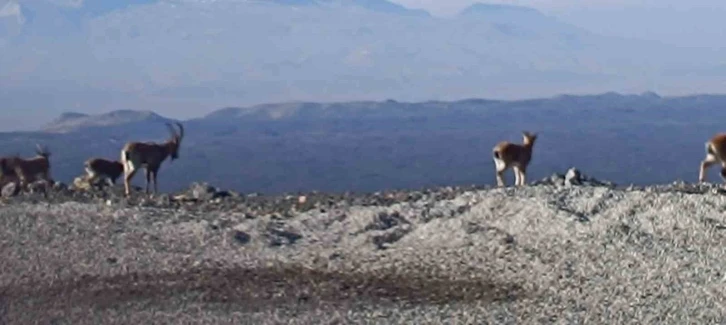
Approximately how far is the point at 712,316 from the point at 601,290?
158 cm

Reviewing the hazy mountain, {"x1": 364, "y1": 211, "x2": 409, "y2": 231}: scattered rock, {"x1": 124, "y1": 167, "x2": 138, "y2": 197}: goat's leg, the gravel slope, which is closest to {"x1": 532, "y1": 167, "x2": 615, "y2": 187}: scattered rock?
the gravel slope

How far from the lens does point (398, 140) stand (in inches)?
3617

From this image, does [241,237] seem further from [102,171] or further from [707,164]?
[102,171]

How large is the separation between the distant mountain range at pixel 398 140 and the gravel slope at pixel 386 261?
18.0 metres

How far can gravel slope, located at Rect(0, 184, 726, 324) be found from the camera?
15555mm

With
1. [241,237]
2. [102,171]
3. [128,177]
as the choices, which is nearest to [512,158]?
[128,177]

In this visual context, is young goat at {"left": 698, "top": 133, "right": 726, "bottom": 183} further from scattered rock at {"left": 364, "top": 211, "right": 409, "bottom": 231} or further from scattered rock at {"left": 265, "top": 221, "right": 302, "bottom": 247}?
scattered rock at {"left": 265, "top": 221, "right": 302, "bottom": 247}

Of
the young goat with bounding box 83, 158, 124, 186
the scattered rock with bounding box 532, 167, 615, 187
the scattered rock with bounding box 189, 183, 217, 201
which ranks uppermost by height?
the scattered rock with bounding box 532, 167, 615, 187

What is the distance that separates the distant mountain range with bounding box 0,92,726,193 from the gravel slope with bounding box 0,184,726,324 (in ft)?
58.9

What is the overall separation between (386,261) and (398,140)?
7386cm

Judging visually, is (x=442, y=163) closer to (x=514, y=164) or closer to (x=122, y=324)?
(x=514, y=164)

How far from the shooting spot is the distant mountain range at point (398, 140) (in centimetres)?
5729

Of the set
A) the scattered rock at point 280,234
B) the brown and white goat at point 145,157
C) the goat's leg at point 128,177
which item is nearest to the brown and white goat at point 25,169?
the goat's leg at point 128,177

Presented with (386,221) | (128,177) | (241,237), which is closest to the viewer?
(241,237)
